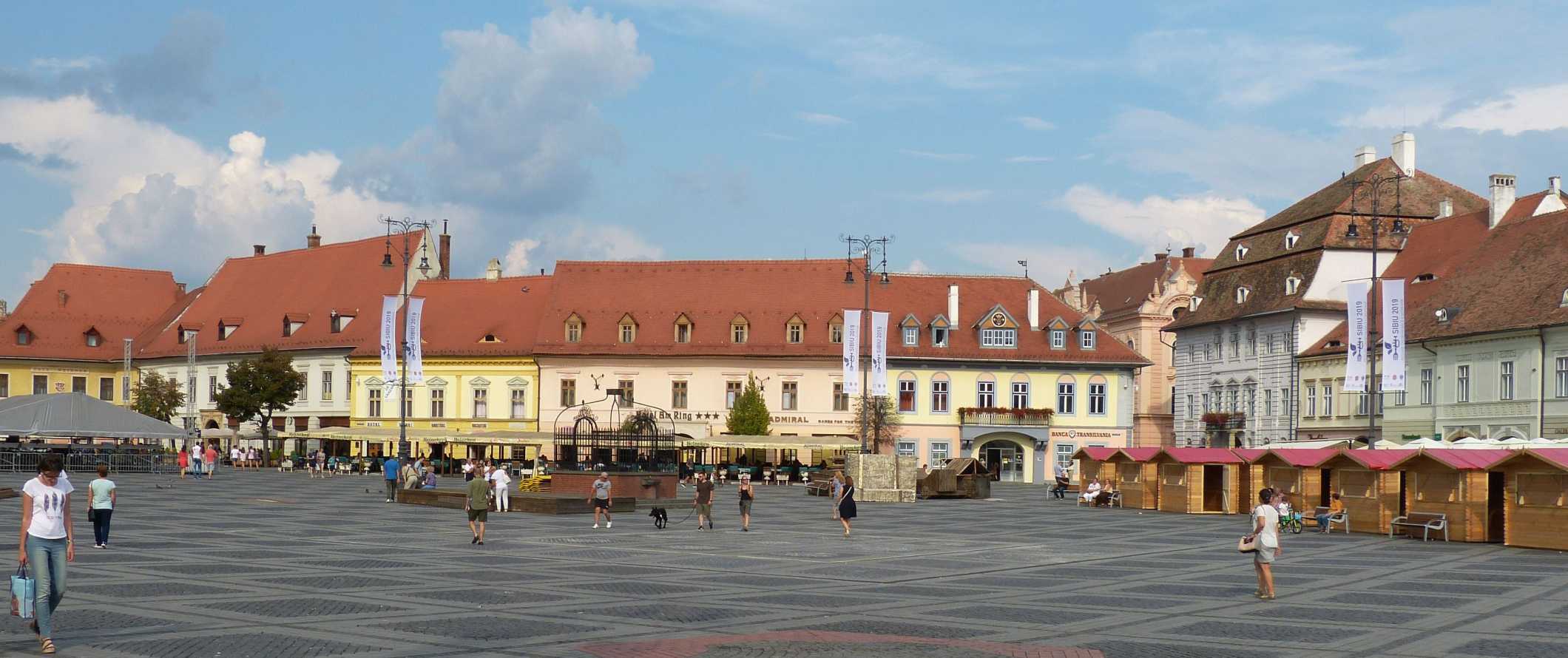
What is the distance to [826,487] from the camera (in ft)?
188

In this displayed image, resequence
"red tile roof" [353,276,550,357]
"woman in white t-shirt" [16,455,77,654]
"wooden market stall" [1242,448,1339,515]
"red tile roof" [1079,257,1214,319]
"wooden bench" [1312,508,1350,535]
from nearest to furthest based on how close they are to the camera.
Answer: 1. "woman in white t-shirt" [16,455,77,654]
2. "wooden bench" [1312,508,1350,535]
3. "wooden market stall" [1242,448,1339,515]
4. "red tile roof" [353,276,550,357]
5. "red tile roof" [1079,257,1214,319]

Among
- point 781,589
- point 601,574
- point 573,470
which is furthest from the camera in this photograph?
point 573,470

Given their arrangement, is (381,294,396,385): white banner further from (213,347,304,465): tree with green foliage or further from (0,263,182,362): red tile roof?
(0,263,182,362): red tile roof

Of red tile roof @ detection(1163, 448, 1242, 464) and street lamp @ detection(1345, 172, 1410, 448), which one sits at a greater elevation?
street lamp @ detection(1345, 172, 1410, 448)

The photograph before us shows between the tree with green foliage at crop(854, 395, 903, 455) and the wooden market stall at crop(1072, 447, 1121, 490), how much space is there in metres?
17.9

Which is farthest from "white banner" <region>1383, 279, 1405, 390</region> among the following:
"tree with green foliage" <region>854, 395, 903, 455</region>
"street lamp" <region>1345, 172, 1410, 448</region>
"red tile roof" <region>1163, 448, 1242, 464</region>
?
"tree with green foliage" <region>854, 395, 903, 455</region>

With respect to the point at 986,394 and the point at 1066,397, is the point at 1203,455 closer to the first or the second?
the point at 986,394

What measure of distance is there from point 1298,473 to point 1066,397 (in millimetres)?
36754

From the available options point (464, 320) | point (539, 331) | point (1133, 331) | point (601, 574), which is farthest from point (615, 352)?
point (601, 574)

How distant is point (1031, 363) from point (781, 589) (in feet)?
190

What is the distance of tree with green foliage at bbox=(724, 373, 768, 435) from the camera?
74938 millimetres

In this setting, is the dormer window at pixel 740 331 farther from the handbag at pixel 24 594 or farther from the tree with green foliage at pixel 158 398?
the handbag at pixel 24 594

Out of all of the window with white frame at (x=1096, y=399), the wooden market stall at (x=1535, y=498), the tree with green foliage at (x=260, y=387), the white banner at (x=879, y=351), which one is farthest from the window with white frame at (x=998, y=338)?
the wooden market stall at (x=1535, y=498)

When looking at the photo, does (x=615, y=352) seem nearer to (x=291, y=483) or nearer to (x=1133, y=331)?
(x=291, y=483)
